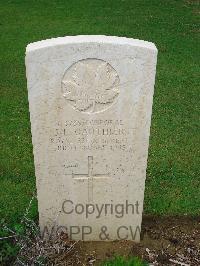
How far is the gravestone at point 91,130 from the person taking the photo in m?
3.39

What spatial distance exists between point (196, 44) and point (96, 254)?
7.01m

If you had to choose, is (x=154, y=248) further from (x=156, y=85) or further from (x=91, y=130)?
(x=156, y=85)

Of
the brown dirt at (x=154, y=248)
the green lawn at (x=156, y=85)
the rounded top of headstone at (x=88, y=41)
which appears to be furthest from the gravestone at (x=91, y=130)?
the green lawn at (x=156, y=85)

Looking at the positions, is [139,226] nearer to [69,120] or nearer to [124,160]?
[124,160]

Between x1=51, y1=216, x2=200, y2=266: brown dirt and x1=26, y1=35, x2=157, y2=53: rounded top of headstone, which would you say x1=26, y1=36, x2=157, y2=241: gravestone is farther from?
x1=51, y1=216, x2=200, y2=266: brown dirt

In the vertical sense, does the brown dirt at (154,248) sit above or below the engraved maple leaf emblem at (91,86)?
below

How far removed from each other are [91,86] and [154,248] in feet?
5.27

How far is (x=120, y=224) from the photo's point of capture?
4.16 meters

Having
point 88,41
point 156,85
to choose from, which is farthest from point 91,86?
point 156,85

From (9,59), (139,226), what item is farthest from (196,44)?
(139,226)

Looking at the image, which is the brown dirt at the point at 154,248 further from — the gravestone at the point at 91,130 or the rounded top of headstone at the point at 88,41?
the rounded top of headstone at the point at 88,41

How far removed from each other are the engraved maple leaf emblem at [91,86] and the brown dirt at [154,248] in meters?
1.21

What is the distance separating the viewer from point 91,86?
138 inches

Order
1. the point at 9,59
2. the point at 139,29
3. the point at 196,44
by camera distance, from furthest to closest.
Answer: the point at 139,29 → the point at 196,44 → the point at 9,59
